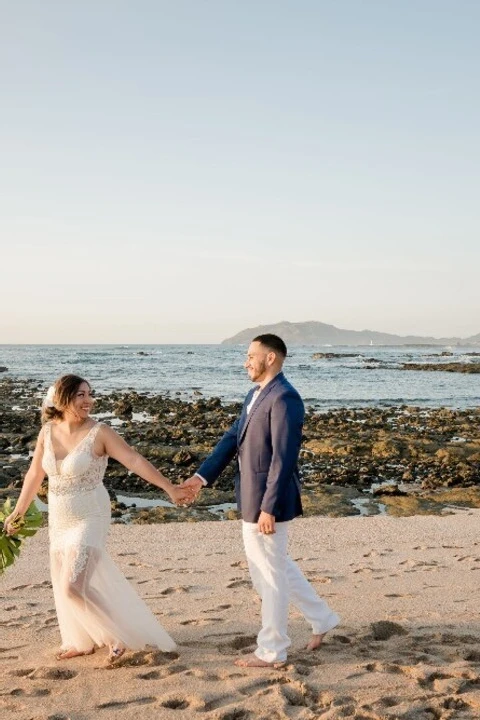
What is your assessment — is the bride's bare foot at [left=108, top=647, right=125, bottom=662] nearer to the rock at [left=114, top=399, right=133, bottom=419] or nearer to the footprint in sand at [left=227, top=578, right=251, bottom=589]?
the footprint in sand at [left=227, top=578, right=251, bottom=589]

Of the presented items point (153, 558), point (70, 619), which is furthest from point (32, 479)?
point (153, 558)

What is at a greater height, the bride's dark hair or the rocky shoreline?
the bride's dark hair

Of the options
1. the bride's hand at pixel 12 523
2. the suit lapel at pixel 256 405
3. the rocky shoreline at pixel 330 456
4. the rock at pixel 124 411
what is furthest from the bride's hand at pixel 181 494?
the rock at pixel 124 411

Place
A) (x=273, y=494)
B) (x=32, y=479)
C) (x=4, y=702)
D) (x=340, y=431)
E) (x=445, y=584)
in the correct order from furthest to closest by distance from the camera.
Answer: (x=340, y=431) < (x=445, y=584) < (x=32, y=479) < (x=273, y=494) < (x=4, y=702)

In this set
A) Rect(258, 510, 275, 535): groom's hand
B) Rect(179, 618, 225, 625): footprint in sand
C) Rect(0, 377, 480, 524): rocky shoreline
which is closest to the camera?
Rect(258, 510, 275, 535): groom's hand

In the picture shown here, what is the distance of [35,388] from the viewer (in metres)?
42.7

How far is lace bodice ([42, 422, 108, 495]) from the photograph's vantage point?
17.0 ft

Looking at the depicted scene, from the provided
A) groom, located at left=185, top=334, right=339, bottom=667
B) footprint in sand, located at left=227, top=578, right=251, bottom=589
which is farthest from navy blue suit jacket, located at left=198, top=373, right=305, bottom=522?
footprint in sand, located at left=227, top=578, right=251, bottom=589

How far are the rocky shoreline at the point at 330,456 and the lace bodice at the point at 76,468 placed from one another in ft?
20.9

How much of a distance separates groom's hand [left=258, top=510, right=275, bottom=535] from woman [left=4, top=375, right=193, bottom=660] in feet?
2.86

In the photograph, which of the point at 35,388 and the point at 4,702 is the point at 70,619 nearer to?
the point at 4,702

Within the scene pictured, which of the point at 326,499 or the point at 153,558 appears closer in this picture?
the point at 153,558

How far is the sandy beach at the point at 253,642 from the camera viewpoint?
450 centimetres

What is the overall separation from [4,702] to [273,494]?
2006mm
